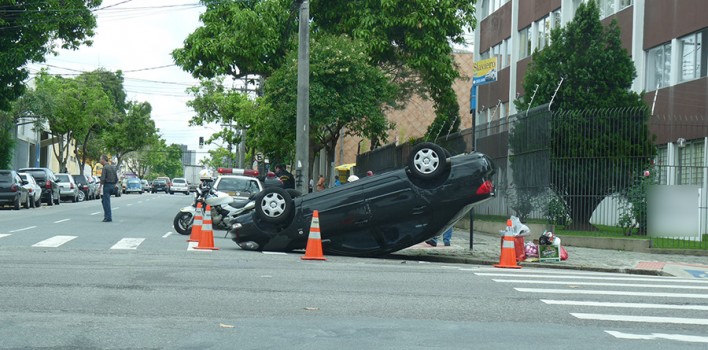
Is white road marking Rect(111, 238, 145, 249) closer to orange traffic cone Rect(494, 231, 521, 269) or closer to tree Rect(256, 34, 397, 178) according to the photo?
orange traffic cone Rect(494, 231, 521, 269)

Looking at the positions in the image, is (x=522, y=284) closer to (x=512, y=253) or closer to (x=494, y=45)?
(x=512, y=253)

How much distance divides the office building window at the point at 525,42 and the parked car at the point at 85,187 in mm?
27606

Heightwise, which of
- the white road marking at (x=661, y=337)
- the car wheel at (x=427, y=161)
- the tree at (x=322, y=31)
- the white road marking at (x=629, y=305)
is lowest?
the white road marking at (x=661, y=337)

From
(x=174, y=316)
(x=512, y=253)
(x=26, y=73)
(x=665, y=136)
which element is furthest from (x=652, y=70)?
(x=26, y=73)

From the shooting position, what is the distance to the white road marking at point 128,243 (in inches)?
667

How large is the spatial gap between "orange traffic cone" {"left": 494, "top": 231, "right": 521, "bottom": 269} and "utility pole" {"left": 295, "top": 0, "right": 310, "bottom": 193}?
1166 centimetres

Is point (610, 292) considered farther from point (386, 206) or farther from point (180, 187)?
point (180, 187)

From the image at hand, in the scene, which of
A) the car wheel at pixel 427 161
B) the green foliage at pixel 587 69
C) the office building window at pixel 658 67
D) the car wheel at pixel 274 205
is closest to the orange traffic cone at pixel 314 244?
the car wheel at pixel 274 205

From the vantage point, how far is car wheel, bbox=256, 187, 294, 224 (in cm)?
1612

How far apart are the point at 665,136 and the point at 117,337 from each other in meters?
21.1

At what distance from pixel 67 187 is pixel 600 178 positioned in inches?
1360

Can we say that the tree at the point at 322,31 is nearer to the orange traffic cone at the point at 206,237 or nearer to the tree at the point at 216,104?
the orange traffic cone at the point at 206,237

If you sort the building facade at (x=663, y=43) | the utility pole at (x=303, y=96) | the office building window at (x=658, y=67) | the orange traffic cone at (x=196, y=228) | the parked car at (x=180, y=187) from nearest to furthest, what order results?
the orange traffic cone at (x=196, y=228)
the building facade at (x=663, y=43)
the utility pole at (x=303, y=96)
the office building window at (x=658, y=67)
the parked car at (x=180, y=187)

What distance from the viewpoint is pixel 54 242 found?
17.6 meters
